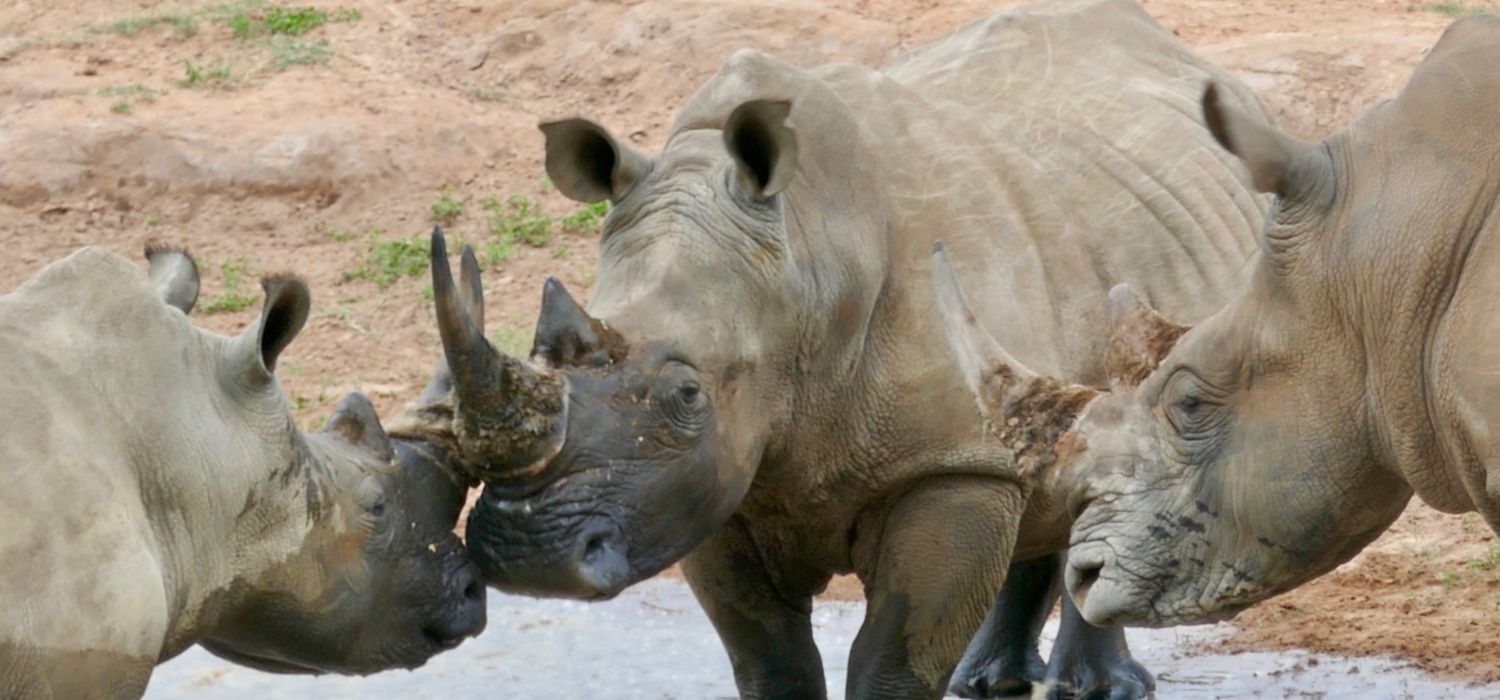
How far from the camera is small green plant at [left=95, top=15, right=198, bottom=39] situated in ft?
50.4

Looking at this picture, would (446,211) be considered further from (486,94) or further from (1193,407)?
(1193,407)

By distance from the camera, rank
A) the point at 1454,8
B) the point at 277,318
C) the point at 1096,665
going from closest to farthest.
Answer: the point at 277,318 → the point at 1096,665 → the point at 1454,8

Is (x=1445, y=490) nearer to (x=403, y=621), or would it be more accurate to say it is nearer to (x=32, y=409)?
(x=403, y=621)

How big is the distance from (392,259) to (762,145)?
21.7 ft

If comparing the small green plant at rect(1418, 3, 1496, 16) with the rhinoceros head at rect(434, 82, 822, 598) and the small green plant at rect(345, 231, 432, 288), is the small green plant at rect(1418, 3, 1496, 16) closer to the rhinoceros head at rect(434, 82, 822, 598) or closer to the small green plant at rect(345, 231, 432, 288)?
the small green plant at rect(345, 231, 432, 288)

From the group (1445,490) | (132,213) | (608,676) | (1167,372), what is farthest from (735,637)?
(132,213)

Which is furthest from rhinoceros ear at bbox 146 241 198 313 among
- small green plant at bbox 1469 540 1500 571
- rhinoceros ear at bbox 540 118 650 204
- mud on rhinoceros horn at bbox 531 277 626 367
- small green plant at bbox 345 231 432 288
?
small green plant at bbox 345 231 432 288

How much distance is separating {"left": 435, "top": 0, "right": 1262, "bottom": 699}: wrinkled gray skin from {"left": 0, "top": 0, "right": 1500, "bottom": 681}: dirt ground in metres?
4.52

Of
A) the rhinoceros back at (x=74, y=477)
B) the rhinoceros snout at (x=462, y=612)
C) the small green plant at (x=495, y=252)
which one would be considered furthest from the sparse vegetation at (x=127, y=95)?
the rhinoceros back at (x=74, y=477)

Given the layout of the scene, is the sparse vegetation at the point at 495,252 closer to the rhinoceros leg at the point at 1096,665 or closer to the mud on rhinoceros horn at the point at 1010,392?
the rhinoceros leg at the point at 1096,665

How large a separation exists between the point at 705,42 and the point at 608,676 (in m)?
6.53

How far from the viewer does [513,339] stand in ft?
39.7

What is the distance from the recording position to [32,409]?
5.33m

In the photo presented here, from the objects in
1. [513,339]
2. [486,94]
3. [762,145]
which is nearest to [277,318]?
[762,145]
